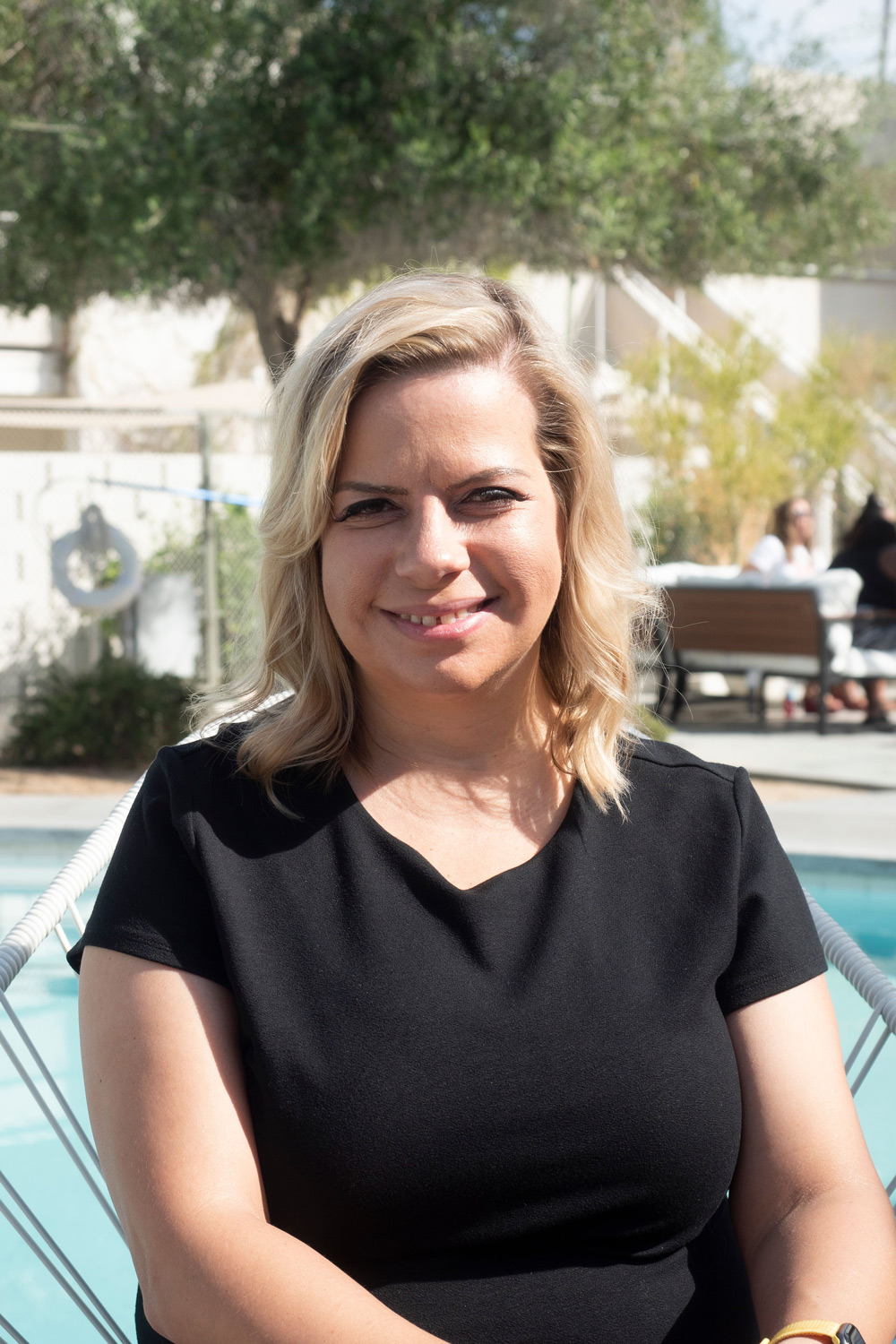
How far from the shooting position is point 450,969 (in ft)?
4.40

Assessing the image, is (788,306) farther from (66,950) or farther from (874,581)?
(66,950)

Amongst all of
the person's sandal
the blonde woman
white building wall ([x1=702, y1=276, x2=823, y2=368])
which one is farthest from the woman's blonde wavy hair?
white building wall ([x1=702, y1=276, x2=823, y2=368])

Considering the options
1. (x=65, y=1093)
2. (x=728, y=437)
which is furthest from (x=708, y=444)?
(x=65, y=1093)

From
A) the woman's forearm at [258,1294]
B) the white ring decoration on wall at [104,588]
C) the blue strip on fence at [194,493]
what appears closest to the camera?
the woman's forearm at [258,1294]

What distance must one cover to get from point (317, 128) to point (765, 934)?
6.48 m

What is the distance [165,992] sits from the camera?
4.20ft

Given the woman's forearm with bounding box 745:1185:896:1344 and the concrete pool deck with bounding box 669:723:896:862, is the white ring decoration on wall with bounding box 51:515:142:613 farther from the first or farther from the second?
the woman's forearm with bounding box 745:1185:896:1344

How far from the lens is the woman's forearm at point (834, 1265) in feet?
4.18

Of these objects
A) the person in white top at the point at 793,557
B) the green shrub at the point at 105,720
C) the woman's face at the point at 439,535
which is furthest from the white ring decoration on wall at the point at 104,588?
the woman's face at the point at 439,535

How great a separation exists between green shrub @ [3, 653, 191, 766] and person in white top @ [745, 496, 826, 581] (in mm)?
4126

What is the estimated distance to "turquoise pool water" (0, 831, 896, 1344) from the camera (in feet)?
10.2

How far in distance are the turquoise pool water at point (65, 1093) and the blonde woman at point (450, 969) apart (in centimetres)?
205

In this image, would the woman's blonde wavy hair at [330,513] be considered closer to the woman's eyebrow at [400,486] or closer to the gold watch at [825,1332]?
the woman's eyebrow at [400,486]

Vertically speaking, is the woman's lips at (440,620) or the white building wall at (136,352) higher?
the white building wall at (136,352)
